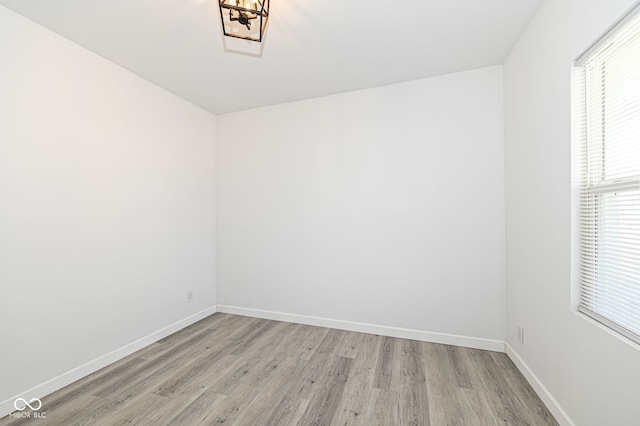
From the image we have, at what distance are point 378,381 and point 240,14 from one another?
2756 mm

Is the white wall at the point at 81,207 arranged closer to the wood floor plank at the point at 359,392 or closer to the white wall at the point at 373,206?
the white wall at the point at 373,206

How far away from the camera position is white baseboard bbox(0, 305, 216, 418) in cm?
179

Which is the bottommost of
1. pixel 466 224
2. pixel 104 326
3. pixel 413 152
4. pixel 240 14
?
pixel 104 326

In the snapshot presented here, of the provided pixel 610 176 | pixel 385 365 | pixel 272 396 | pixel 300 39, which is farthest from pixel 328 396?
pixel 300 39

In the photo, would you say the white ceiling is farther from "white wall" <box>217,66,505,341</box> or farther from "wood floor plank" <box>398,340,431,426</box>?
"wood floor plank" <box>398,340,431,426</box>

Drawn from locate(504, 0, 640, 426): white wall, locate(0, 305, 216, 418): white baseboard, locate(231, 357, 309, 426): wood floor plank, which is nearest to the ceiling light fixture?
locate(504, 0, 640, 426): white wall

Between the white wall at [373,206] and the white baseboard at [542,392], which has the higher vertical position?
the white wall at [373,206]

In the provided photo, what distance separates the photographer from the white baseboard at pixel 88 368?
5.87 feet

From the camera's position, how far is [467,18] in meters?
1.90

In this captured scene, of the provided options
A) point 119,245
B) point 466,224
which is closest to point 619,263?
point 466,224

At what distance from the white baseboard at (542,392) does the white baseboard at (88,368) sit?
11.0ft

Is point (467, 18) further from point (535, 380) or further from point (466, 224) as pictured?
point (535, 380)

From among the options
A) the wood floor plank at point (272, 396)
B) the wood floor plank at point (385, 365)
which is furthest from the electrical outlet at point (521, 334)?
the wood floor plank at point (272, 396)

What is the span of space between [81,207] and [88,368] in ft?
4.48
